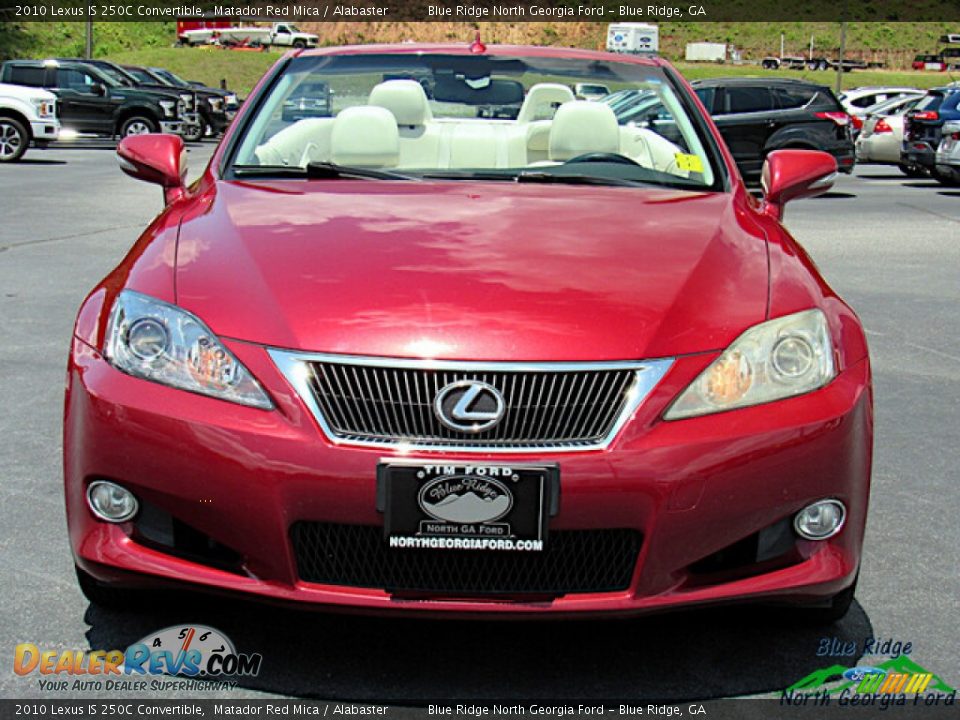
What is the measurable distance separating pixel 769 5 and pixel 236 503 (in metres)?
131

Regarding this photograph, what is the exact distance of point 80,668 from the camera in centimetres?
324

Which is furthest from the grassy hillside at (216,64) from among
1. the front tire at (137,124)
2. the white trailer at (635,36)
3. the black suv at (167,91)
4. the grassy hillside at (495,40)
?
the front tire at (137,124)

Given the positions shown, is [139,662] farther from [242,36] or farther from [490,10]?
[490,10]

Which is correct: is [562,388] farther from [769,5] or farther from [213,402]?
[769,5]

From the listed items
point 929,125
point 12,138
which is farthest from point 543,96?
point 12,138

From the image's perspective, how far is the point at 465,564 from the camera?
9.91 ft

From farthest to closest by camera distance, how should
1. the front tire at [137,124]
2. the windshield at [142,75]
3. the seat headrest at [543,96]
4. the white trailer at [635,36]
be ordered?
the white trailer at [635,36], the windshield at [142,75], the front tire at [137,124], the seat headrest at [543,96]

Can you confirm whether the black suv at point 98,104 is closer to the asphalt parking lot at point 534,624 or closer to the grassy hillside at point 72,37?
the asphalt parking lot at point 534,624

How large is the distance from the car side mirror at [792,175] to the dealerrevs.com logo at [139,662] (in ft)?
7.16

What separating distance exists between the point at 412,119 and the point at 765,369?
7.31 feet

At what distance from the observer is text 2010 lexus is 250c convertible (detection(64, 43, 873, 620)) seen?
2945mm

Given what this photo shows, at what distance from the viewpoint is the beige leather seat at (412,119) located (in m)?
4.77

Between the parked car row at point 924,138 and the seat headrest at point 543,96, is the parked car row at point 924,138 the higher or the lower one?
the lower one

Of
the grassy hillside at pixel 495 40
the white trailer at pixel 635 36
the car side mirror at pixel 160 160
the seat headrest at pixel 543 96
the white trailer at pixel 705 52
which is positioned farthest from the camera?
the white trailer at pixel 705 52
